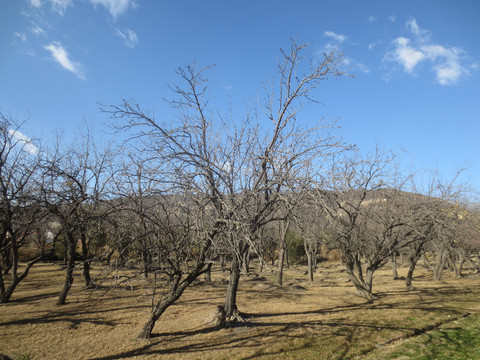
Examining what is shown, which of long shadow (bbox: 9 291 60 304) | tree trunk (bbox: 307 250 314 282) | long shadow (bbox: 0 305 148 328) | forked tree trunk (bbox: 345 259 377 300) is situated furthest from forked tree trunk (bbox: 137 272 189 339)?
tree trunk (bbox: 307 250 314 282)

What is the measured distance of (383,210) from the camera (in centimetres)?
1202

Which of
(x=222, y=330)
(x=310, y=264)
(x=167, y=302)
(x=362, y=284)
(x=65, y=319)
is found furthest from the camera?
(x=310, y=264)

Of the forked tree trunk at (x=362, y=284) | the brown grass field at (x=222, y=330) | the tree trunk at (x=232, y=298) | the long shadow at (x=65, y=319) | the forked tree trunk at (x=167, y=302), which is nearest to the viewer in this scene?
the brown grass field at (x=222, y=330)

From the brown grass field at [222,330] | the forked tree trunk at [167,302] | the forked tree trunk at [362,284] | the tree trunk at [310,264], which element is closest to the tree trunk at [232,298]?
the brown grass field at [222,330]

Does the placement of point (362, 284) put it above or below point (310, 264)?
below

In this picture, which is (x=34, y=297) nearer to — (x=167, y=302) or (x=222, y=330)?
(x=167, y=302)

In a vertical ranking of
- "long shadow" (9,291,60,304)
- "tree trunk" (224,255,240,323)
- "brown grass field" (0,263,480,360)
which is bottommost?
"brown grass field" (0,263,480,360)

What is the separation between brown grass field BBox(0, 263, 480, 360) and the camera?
6352mm

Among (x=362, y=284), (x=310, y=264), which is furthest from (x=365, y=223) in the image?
(x=310, y=264)

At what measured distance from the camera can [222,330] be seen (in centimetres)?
753

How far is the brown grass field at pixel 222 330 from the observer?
6352 mm

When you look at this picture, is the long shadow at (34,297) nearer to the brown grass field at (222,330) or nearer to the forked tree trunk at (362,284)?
the brown grass field at (222,330)

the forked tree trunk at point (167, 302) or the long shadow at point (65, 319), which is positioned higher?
the forked tree trunk at point (167, 302)

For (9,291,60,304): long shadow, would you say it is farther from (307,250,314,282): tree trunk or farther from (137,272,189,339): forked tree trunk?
(307,250,314,282): tree trunk
